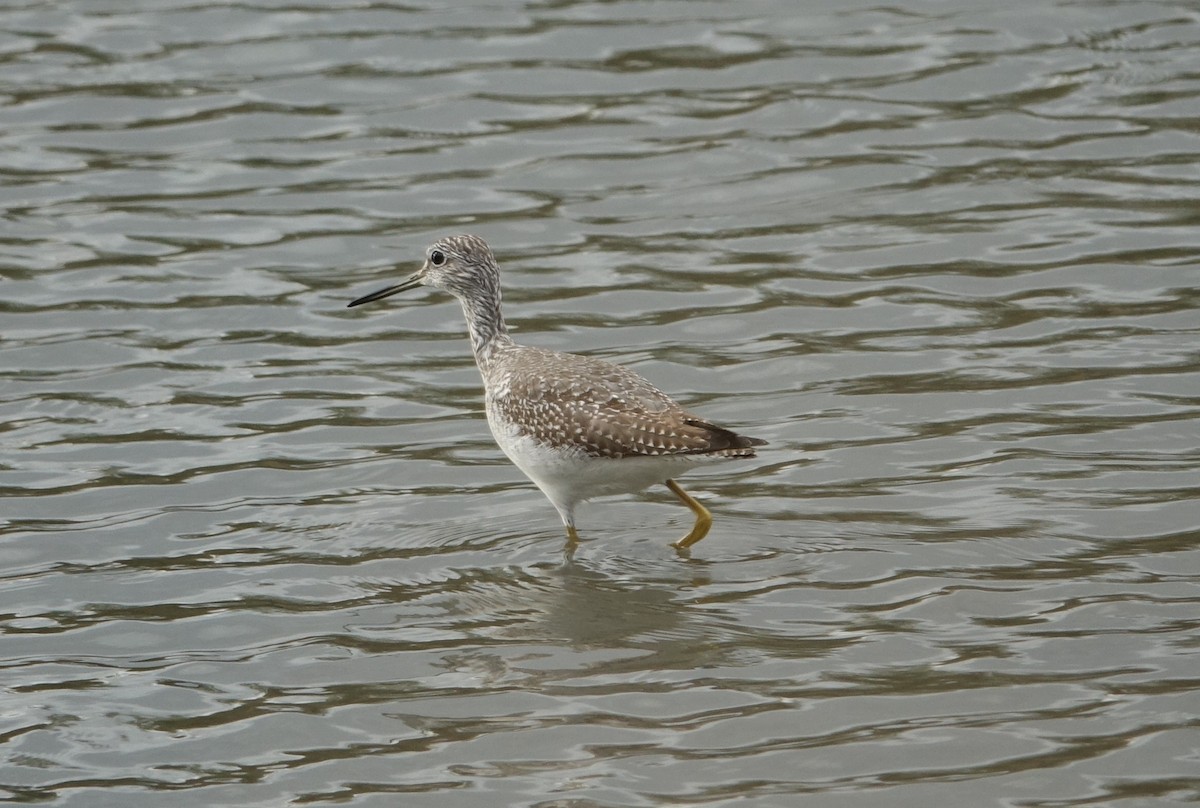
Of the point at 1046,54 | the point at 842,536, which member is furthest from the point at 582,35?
the point at 842,536

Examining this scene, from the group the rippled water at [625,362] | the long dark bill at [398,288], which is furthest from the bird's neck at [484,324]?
the rippled water at [625,362]

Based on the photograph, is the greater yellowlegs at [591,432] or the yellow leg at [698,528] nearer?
the greater yellowlegs at [591,432]

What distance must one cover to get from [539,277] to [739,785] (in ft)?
22.0

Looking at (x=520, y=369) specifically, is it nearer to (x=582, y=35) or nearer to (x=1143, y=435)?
(x=1143, y=435)

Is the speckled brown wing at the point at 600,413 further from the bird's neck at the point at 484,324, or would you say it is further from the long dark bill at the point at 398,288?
the long dark bill at the point at 398,288

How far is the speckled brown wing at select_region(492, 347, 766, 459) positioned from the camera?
27.2ft

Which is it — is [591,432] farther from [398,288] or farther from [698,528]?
[398,288]

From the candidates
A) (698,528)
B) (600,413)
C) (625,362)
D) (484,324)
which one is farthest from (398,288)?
(698,528)

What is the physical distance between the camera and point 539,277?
12.7 metres

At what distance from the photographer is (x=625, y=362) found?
1134 cm

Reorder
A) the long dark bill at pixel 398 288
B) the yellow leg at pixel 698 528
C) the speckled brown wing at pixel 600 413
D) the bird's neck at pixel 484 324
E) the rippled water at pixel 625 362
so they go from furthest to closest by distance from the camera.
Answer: the long dark bill at pixel 398 288 → the bird's neck at pixel 484 324 → the yellow leg at pixel 698 528 → the speckled brown wing at pixel 600 413 → the rippled water at pixel 625 362

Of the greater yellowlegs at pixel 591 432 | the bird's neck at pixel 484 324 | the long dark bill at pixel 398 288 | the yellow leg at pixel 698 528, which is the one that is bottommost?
the yellow leg at pixel 698 528

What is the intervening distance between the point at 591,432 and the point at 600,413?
145mm

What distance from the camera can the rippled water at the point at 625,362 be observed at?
693 cm
